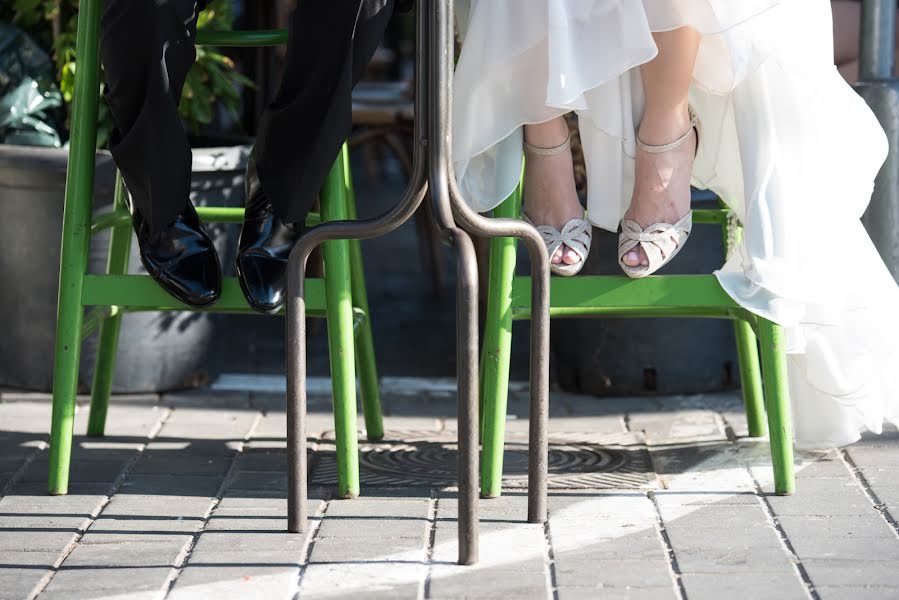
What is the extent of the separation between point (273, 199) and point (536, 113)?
462mm

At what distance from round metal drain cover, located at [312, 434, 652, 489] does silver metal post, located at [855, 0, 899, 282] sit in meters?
0.71

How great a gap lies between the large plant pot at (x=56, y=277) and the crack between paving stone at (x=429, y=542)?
3.46 ft

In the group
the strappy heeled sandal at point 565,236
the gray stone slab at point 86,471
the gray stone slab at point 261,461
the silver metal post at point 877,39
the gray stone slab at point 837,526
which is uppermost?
the silver metal post at point 877,39

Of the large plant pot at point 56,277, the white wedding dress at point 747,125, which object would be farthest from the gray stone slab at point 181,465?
the white wedding dress at point 747,125

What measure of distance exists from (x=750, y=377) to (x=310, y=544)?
1045 mm

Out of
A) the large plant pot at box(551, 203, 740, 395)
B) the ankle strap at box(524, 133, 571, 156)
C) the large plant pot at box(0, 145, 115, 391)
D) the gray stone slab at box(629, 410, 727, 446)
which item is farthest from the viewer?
the large plant pot at box(551, 203, 740, 395)

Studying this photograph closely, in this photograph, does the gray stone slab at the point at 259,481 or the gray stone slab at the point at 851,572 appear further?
the gray stone slab at the point at 259,481

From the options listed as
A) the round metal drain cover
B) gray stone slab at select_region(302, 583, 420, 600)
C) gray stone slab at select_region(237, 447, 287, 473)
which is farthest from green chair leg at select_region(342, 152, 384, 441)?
gray stone slab at select_region(302, 583, 420, 600)

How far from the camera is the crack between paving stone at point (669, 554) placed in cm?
175

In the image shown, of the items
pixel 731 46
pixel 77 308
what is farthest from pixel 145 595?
pixel 731 46

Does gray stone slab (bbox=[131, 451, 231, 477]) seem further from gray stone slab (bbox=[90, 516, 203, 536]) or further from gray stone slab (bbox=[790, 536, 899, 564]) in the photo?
gray stone slab (bbox=[790, 536, 899, 564])

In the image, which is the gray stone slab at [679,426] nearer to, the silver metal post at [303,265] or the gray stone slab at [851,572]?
the gray stone slab at [851,572]

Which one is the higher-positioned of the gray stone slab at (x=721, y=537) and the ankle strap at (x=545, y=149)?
the ankle strap at (x=545, y=149)

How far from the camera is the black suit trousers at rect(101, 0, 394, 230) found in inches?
80.5
